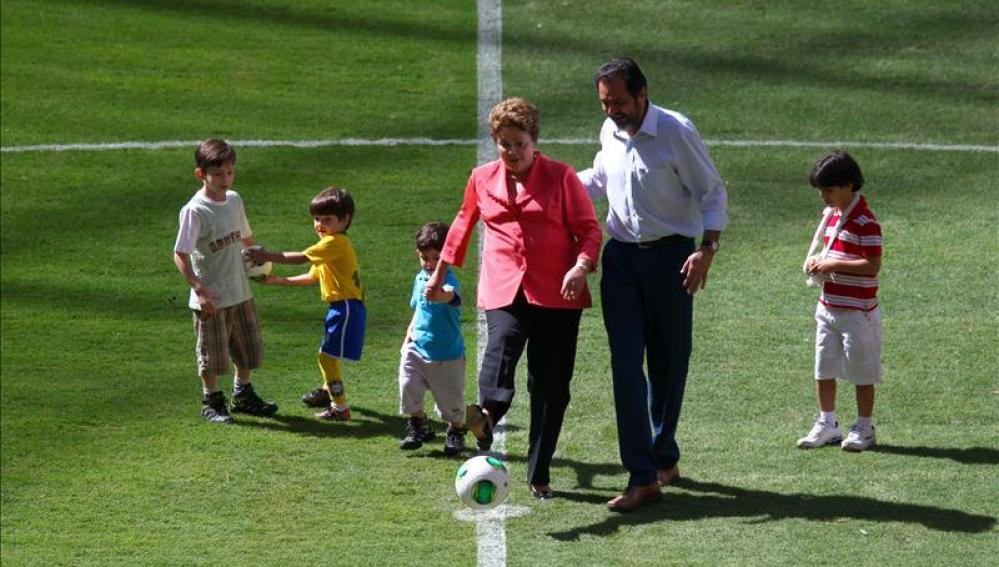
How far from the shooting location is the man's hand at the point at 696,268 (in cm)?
727

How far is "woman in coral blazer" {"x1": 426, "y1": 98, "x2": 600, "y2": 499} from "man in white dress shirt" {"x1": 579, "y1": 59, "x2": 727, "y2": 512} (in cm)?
19

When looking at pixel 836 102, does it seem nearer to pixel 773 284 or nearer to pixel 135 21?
pixel 773 284

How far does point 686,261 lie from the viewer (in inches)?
292

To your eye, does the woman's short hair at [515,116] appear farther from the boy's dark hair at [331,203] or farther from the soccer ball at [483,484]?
the boy's dark hair at [331,203]

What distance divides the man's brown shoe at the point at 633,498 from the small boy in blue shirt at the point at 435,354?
Answer: 3.65ft

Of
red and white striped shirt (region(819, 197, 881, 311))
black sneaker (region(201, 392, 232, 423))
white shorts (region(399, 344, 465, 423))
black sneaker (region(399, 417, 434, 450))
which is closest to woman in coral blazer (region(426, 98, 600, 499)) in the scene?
white shorts (region(399, 344, 465, 423))

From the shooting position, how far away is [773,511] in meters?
7.56

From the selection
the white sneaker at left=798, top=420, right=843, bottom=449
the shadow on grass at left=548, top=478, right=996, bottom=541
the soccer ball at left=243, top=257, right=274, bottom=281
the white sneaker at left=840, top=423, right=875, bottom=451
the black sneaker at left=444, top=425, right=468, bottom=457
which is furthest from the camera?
the soccer ball at left=243, top=257, right=274, bottom=281

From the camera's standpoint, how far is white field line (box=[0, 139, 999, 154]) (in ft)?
43.4

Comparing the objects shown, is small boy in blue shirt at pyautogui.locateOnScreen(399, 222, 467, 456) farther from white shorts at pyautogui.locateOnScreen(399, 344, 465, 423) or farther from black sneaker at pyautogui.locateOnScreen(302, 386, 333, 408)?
black sneaker at pyautogui.locateOnScreen(302, 386, 333, 408)

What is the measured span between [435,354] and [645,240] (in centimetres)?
139

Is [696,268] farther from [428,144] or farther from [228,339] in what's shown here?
[428,144]

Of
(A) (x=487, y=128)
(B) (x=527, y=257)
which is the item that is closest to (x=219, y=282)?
(B) (x=527, y=257)

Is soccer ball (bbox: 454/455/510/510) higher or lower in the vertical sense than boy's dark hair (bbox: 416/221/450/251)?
lower
